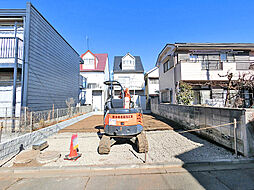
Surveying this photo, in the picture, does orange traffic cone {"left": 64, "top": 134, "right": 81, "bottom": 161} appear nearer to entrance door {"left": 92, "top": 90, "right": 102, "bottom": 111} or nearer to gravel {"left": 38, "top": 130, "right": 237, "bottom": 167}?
gravel {"left": 38, "top": 130, "right": 237, "bottom": 167}

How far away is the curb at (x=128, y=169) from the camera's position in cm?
316

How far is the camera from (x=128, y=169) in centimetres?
328

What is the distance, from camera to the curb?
3.16 metres

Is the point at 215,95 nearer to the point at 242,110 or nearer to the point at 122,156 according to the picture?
the point at 242,110

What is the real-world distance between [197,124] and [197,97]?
220 inches

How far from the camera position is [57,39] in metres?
9.77

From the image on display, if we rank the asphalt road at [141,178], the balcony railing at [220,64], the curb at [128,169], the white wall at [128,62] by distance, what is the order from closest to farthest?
the asphalt road at [141,178]
the curb at [128,169]
the balcony railing at [220,64]
the white wall at [128,62]

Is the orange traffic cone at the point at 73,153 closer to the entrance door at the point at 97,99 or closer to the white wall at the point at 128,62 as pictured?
the entrance door at the point at 97,99

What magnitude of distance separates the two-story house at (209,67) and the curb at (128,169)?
7.41 m

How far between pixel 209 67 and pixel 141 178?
11316mm

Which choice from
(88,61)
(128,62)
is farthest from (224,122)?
(88,61)

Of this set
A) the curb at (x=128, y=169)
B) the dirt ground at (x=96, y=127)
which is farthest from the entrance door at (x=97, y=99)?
the curb at (x=128, y=169)

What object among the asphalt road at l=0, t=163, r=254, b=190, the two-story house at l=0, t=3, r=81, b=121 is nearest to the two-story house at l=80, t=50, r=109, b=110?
the two-story house at l=0, t=3, r=81, b=121

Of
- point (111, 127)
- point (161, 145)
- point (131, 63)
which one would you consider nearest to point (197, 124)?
point (161, 145)
